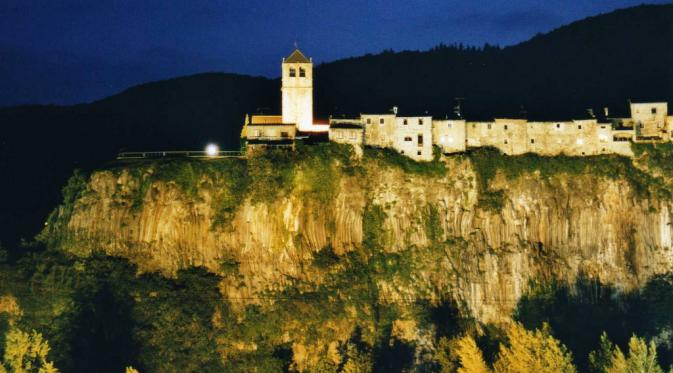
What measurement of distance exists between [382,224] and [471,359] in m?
15.4

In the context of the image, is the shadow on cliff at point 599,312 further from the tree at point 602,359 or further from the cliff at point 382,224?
the tree at point 602,359

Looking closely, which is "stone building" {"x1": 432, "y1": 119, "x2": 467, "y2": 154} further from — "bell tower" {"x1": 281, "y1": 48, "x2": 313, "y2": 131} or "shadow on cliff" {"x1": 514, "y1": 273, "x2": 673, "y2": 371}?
"shadow on cliff" {"x1": 514, "y1": 273, "x2": 673, "y2": 371}

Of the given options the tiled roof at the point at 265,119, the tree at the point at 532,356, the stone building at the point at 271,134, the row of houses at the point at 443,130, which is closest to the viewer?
the tree at the point at 532,356

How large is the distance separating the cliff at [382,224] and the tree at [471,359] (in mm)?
6610

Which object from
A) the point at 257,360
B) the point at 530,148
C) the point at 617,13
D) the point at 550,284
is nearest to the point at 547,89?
the point at 617,13

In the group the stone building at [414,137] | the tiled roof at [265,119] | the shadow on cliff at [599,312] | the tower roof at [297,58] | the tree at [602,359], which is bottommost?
the tree at [602,359]

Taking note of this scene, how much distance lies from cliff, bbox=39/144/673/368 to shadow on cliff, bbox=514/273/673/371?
3.48 feet

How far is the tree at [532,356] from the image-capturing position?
203 feet

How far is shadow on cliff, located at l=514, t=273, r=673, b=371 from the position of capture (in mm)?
72562

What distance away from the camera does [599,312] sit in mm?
74500

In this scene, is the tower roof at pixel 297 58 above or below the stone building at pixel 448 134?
above

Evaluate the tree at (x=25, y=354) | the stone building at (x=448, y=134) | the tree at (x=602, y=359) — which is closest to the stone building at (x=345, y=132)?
the stone building at (x=448, y=134)

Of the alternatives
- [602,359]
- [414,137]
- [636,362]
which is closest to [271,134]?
[414,137]

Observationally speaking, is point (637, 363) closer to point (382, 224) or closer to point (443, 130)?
point (382, 224)
